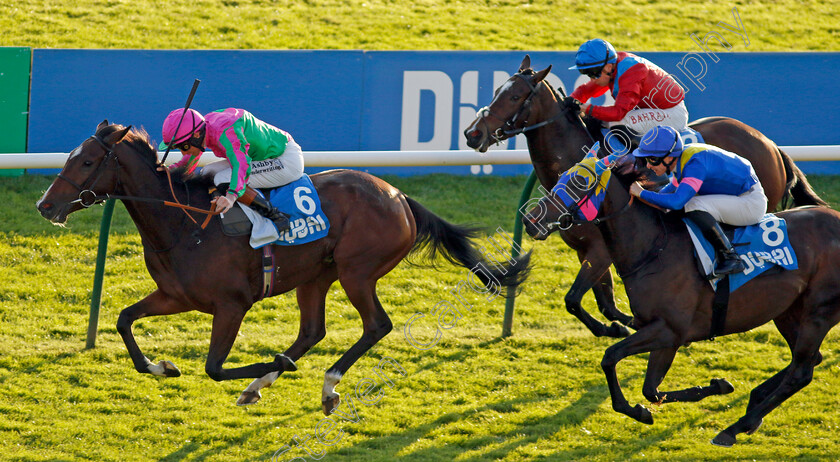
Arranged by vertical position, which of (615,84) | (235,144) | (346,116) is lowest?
(346,116)

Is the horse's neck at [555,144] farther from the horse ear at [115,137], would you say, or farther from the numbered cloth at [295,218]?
the horse ear at [115,137]

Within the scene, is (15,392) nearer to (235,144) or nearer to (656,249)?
(235,144)

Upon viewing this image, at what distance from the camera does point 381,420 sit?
612 cm

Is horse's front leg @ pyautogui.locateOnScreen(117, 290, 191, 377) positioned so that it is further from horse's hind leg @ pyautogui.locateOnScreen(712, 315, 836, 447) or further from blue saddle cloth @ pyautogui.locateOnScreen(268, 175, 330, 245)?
horse's hind leg @ pyautogui.locateOnScreen(712, 315, 836, 447)

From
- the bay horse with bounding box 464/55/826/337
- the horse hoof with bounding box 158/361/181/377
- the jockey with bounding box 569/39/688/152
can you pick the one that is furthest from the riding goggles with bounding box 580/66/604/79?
the horse hoof with bounding box 158/361/181/377

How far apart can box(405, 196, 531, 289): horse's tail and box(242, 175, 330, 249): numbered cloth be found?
0.70 metres

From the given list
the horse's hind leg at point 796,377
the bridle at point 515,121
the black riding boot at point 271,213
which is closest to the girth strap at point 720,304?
the horse's hind leg at point 796,377

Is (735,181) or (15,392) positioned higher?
(735,181)

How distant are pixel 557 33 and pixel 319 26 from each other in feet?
11.1

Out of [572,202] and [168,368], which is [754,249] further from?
[168,368]

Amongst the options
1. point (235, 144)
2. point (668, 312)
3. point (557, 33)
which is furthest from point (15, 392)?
point (557, 33)

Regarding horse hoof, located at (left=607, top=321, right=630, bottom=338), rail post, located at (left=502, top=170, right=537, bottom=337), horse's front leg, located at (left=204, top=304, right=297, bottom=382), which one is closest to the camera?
horse's front leg, located at (left=204, top=304, right=297, bottom=382)

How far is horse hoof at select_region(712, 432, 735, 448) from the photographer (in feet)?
18.4

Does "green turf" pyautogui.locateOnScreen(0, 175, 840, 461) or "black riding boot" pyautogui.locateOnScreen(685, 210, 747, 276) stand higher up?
"black riding boot" pyautogui.locateOnScreen(685, 210, 747, 276)
